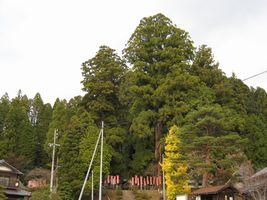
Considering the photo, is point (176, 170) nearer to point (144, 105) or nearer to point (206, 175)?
point (206, 175)

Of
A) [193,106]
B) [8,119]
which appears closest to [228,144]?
[193,106]

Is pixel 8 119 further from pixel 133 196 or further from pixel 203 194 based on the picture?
pixel 203 194

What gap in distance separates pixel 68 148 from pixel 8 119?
1540 centimetres

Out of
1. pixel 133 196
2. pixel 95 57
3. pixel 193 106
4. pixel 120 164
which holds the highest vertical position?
pixel 95 57

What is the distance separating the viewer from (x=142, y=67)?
40812 mm

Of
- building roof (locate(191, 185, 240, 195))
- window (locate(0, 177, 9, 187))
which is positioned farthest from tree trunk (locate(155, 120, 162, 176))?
window (locate(0, 177, 9, 187))

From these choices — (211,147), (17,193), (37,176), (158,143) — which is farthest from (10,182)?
(211,147)

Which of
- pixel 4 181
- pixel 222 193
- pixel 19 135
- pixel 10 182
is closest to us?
pixel 222 193

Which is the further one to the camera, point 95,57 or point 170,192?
point 95,57

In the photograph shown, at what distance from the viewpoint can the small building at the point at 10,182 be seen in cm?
3194

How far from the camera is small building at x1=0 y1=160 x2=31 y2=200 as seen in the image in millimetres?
31938

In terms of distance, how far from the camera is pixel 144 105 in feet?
132

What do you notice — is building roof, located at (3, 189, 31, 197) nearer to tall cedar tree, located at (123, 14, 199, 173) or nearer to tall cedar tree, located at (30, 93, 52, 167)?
tall cedar tree, located at (123, 14, 199, 173)

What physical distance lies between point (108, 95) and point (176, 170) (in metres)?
15.4
